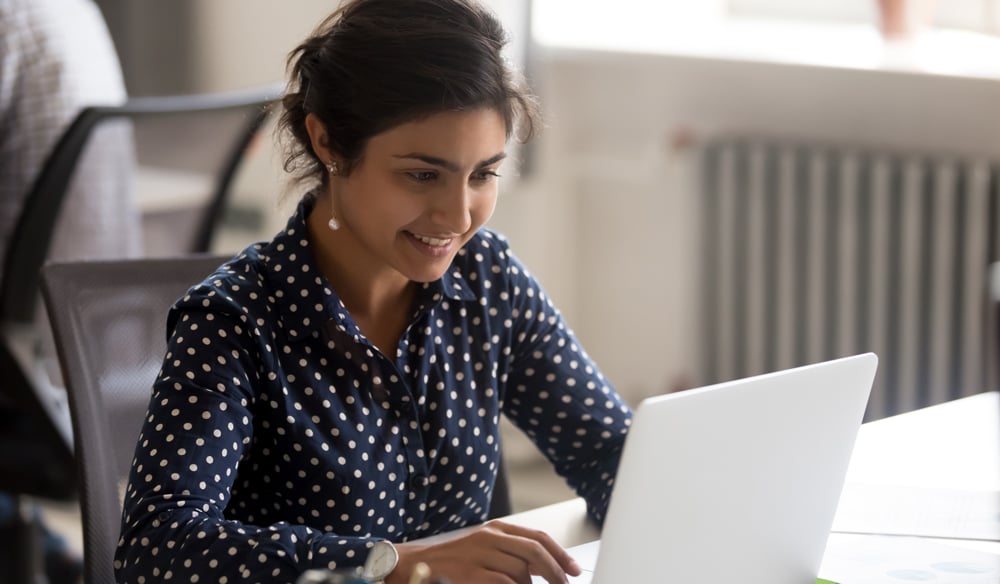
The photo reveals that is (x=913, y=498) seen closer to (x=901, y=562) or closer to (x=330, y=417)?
(x=901, y=562)

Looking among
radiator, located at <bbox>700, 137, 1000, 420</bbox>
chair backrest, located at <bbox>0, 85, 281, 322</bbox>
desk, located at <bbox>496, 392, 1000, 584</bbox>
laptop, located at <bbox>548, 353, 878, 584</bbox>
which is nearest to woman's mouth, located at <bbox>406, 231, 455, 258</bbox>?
desk, located at <bbox>496, 392, 1000, 584</bbox>

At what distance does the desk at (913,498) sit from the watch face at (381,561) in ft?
1.00

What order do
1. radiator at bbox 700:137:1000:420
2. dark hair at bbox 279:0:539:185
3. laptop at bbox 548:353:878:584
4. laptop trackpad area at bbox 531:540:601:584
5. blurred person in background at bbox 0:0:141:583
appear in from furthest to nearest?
radiator at bbox 700:137:1000:420
blurred person in background at bbox 0:0:141:583
dark hair at bbox 279:0:539:185
laptop trackpad area at bbox 531:540:601:584
laptop at bbox 548:353:878:584

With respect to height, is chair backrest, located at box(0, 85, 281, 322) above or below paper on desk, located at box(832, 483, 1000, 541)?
above

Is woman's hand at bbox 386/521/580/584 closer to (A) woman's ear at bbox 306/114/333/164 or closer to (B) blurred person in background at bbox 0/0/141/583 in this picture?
(A) woman's ear at bbox 306/114/333/164

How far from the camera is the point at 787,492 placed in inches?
39.3

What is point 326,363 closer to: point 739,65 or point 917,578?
point 917,578

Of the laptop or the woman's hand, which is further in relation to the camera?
the woman's hand

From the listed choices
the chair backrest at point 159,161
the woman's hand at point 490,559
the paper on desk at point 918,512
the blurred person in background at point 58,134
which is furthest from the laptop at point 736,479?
the blurred person in background at point 58,134

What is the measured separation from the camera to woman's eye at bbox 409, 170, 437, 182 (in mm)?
1241

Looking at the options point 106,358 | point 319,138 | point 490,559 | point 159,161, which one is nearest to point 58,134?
point 159,161

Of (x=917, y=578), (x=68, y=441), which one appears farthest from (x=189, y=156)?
(x=917, y=578)

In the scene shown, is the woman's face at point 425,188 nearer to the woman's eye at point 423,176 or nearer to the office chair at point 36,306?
the woman's eye at point 423,176

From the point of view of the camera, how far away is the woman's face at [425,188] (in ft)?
4.01
